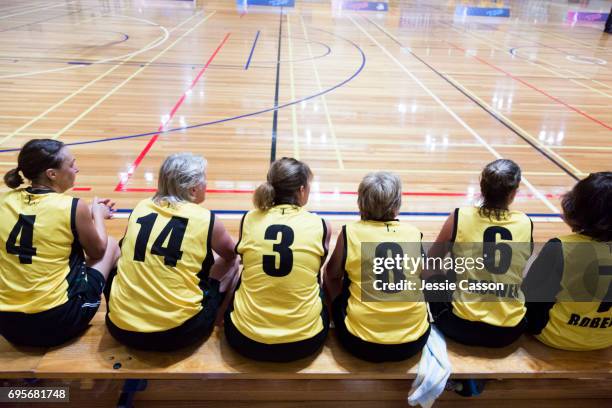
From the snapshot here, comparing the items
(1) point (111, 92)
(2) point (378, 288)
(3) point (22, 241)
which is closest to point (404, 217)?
(2) point (378, 288)

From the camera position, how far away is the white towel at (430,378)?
1.79 meters

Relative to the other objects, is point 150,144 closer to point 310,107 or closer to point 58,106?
point 58,106

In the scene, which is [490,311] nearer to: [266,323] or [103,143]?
[266,323]

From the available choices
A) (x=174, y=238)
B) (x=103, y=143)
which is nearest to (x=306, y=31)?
(x=103, y=143)

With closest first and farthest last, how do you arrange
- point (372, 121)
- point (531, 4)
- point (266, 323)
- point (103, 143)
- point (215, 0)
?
point (266, 323) < point (103, 143) < point (372, 121) < point (215, 0) < point (531, 4)

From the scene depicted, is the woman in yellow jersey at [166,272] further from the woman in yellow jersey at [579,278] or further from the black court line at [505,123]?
the black court line at [505,123]

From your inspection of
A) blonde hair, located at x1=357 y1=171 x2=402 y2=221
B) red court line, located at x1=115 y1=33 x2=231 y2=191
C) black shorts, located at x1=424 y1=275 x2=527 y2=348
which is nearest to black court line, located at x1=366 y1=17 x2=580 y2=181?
black shorts, located at x1=424 y1=275 x2=527 y2=348

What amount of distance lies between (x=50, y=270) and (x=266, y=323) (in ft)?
3.20

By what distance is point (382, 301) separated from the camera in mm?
1766

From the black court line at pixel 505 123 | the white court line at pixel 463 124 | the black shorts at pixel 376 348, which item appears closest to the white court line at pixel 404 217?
the white court line at pixel 463 124

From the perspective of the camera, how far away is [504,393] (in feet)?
6.88

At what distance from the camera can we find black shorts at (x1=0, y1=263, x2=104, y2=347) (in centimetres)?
176

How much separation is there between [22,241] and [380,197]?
1.54 m

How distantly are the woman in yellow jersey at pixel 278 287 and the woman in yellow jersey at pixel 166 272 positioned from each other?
0.57ft
